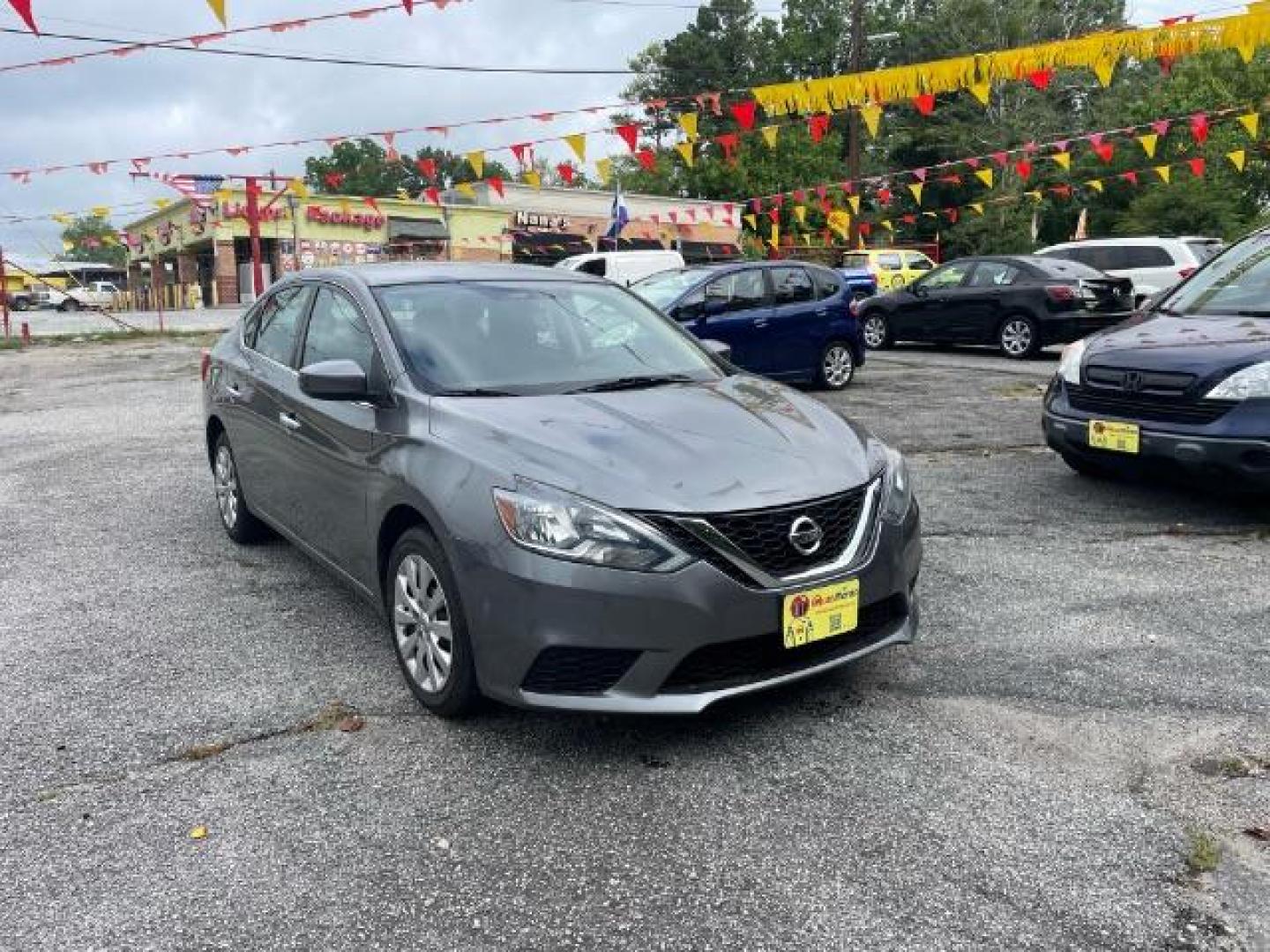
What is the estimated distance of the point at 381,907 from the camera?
97.3 inches

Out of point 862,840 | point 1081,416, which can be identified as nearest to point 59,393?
point 1081,416

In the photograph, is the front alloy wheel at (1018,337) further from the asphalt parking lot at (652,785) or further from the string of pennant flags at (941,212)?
the string of pennant flags at (941,212)

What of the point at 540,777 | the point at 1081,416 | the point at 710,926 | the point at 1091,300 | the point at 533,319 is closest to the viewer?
the point at 710,926

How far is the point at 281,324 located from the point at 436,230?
1584 inches

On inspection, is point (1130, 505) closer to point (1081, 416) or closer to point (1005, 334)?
point (1081, 416)

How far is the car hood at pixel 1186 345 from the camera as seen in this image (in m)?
5.29

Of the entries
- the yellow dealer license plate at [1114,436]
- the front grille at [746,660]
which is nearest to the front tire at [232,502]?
the front grille at [746,660]

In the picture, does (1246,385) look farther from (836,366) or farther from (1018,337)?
(1018,337)

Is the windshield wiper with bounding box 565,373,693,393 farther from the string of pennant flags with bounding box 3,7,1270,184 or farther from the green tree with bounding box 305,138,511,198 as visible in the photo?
the green tree with bounding box 305,138,511,198

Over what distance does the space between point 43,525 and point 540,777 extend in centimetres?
456

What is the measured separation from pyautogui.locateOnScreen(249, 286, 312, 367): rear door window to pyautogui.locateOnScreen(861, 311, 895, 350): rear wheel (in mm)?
12574

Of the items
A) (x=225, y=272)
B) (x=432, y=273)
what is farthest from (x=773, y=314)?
A: (x=225, y=272)

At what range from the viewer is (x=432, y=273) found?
451 centimetres

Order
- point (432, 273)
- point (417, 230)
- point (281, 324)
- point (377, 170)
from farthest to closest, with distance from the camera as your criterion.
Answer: point (377, 170) < point (417, 230) < point (281, 324) < point (432, 273)
